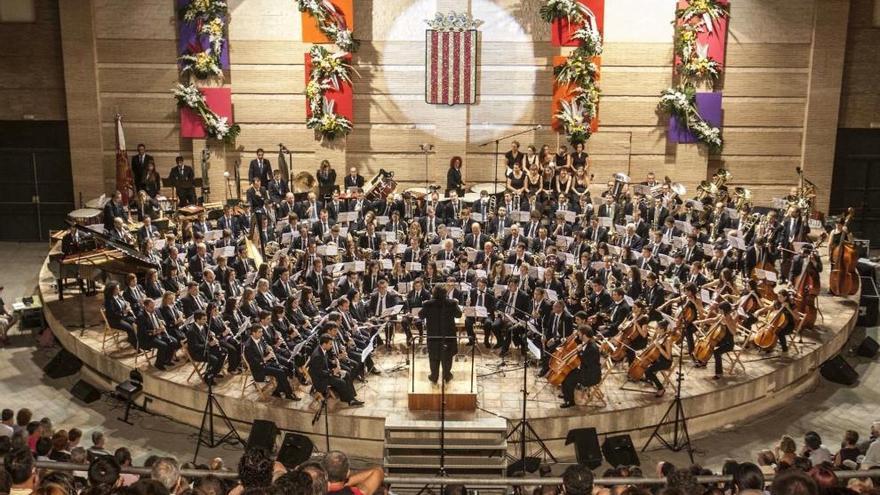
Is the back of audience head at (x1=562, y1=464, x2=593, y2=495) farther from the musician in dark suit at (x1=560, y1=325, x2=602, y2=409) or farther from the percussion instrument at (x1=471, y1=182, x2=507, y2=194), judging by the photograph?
the percussion instrument at (x1=471, y1=182, x2=507, y2=194)

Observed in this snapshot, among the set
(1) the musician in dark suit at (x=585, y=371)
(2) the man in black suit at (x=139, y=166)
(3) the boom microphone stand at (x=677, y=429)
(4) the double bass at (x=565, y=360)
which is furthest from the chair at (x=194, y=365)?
(2) the man in black suit at (x=139, y=166)

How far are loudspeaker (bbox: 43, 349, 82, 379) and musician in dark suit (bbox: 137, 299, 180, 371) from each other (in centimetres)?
203

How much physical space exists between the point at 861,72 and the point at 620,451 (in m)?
13.7

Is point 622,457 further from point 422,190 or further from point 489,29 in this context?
point 489,29

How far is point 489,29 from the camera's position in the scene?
2183 centimetres

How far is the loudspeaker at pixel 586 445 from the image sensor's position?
1227 cm

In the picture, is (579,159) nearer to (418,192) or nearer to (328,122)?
(418,192)

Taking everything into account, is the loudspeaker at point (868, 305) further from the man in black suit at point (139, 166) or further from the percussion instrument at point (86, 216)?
the man in black suit at point (139, 166)

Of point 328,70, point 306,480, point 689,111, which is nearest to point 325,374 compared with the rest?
point 306,480

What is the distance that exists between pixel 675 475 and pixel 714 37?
16501 millimetres

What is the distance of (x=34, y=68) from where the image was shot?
21.7 m

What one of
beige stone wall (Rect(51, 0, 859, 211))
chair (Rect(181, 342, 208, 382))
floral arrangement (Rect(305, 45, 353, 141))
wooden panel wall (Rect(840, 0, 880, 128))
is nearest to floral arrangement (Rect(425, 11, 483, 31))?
beige stone wall (Rect(51, 0, 859, 211))

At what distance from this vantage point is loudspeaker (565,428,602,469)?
1227 cm

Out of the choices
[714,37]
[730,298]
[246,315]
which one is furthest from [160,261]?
[714,37]
